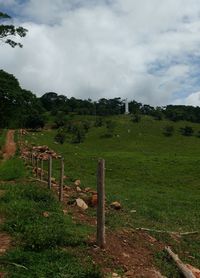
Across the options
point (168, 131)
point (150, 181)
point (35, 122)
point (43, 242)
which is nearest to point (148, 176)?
point (150, 181)

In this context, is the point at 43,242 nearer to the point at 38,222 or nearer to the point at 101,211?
the point at 101,211

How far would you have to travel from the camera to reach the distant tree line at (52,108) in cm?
6191

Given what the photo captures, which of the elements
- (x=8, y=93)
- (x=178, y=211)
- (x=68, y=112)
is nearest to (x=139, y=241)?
(x=178, y=211)

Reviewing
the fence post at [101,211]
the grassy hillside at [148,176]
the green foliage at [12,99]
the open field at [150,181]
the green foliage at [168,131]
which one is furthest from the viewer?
the green foliage at [168,131]

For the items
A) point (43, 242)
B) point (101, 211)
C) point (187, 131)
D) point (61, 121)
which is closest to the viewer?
point (43, 242)

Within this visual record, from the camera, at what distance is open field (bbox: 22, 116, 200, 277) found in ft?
56.4

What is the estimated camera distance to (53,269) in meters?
9.28

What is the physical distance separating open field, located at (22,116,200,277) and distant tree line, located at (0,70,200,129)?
10.2 metres

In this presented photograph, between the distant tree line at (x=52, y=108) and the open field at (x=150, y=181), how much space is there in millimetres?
10170

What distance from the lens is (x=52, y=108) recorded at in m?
149

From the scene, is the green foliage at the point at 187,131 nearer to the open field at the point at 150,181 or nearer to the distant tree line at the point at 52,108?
the open field at the point at 150,181

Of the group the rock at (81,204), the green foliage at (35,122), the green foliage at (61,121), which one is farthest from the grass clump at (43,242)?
the green foliage at (61,121)

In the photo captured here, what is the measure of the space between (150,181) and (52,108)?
112214 millimetres

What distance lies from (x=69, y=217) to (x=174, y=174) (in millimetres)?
29964
